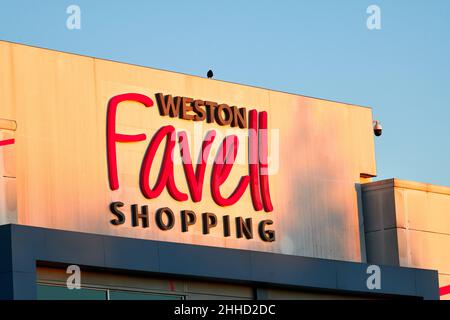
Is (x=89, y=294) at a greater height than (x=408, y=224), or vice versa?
(x=408, y=224)

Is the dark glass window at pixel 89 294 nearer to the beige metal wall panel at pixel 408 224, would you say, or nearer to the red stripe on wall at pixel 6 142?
the red stripe on wall at pixel 6 142

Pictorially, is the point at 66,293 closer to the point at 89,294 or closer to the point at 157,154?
the point at 89,294

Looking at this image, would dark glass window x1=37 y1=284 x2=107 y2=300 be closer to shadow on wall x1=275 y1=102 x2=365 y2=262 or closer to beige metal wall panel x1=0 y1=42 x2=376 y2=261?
beige metal wall panel x1=0 y1=42 x2=376 y2=261

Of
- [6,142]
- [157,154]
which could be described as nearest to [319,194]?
[157,154]

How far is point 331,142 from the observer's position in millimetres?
31781

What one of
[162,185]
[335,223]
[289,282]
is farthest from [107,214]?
[335,223]

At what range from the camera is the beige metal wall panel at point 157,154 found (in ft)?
86.0

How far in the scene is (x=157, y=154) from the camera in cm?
2817

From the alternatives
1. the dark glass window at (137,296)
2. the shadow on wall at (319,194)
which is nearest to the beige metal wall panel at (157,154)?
the shadow on wall at (319,194)

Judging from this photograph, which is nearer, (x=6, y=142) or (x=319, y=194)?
(x=6, y=142)

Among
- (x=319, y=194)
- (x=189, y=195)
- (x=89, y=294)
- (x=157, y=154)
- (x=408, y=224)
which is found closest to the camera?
(x=89, y=294)

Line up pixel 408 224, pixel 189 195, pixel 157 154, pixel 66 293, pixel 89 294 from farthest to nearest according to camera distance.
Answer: pixel 408 224, pixel 189 195, pixel 157 154, pixel 89 294, pixel 66 293

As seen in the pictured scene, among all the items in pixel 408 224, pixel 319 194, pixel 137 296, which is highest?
pixel 319 194
